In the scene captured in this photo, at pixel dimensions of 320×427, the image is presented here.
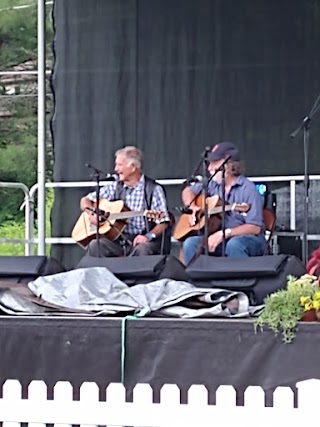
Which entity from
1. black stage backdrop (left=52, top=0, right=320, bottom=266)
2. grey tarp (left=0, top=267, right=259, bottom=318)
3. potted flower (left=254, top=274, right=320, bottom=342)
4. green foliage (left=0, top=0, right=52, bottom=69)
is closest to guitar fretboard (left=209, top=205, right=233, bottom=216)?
grey tarp (left=0, top=267, right=259, bottom=318)

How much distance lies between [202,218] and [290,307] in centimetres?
165

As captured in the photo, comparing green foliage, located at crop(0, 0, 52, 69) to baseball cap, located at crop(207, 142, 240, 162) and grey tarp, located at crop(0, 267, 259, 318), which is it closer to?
baseball cap, located at crop(207, 142, 240, 162)

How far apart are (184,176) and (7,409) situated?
11.8 feet

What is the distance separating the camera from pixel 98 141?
6.72m

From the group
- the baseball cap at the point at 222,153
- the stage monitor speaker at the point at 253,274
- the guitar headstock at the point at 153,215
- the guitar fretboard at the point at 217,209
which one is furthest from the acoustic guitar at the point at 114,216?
the stage monitor speaker at the point at 253,274

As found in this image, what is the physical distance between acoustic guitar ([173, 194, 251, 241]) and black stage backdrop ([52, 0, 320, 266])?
3.54ft

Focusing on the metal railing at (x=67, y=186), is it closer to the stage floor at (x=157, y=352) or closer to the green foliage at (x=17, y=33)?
the stage floor at (x=157, y=352)

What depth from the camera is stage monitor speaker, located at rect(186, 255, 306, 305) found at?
4160 mm

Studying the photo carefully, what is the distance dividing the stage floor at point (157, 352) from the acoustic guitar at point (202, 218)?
1.38 m

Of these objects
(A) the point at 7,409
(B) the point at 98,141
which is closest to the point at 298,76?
(B) the point at 98,141

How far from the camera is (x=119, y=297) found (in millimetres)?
4129

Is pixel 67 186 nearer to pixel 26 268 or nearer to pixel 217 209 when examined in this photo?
pixel 217 209

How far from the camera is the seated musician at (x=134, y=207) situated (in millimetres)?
5262

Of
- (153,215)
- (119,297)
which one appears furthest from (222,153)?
(119,297)
